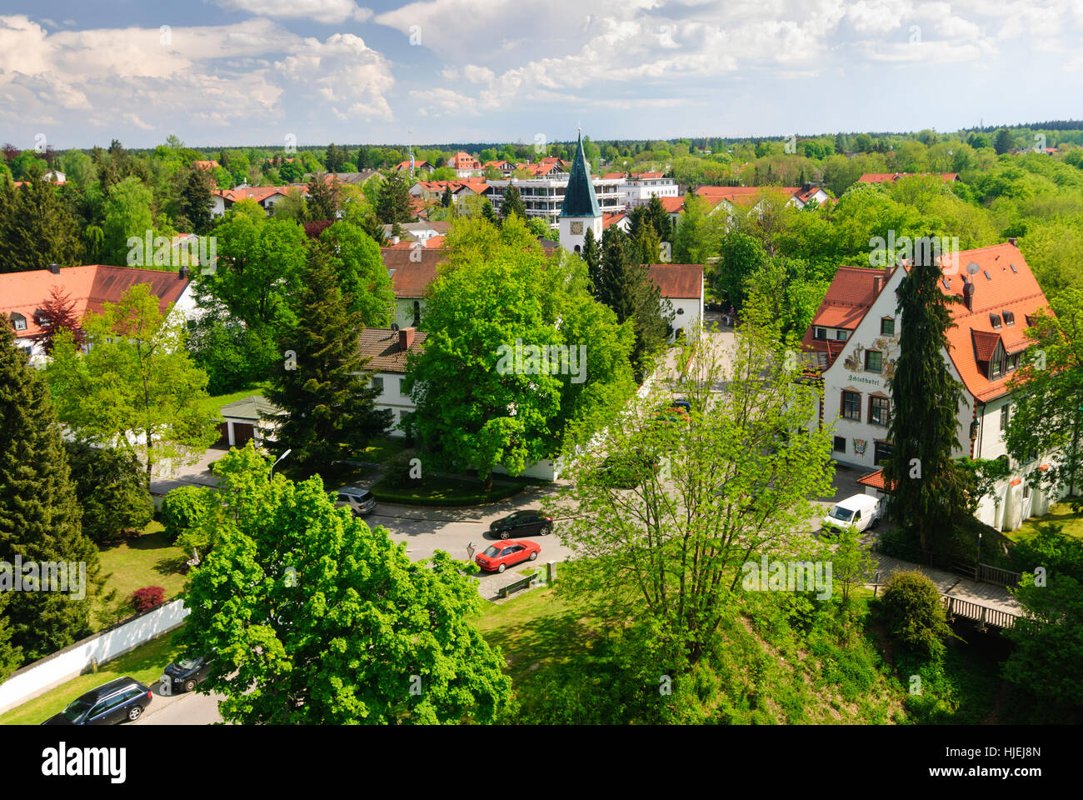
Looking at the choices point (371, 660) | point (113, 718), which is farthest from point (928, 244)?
point (113, 718)

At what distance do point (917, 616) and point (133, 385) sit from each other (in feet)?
113

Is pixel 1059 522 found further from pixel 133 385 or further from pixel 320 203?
pixel 320 203

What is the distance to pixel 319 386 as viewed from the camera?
41.6 m

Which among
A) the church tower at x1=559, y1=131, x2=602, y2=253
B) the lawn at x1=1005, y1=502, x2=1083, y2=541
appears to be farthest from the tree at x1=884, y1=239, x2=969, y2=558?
the church tower at x1=559, y1=131, x2=602, y2=253

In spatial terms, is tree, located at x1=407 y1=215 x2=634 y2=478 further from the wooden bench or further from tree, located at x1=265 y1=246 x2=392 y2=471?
the wooden bench

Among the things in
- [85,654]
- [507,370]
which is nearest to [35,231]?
[507,370]

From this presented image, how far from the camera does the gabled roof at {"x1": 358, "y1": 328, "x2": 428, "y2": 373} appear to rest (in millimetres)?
49469

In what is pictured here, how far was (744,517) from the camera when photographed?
23406 mm

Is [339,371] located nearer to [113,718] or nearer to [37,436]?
[37,436]

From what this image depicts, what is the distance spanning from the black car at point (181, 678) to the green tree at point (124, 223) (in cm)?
6725

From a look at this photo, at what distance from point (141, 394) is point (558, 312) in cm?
2079

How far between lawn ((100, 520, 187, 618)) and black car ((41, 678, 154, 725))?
755 cm

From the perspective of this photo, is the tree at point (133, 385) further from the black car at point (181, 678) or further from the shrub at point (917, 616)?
the shrub at point (917, 616)
